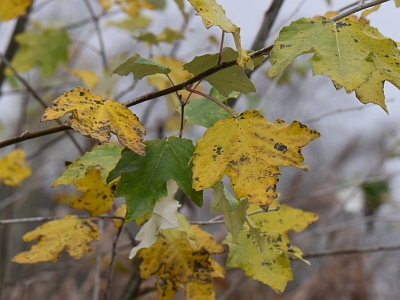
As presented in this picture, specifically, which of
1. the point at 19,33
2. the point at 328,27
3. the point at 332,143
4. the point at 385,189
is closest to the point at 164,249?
the point at 328,27

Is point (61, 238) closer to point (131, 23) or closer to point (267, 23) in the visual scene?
point (267, 23)

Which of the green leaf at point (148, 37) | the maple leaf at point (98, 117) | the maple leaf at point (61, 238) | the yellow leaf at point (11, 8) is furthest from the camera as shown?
the yellow leaf at point (11, 8)

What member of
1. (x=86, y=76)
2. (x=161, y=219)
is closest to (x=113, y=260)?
(x=161, y=219)

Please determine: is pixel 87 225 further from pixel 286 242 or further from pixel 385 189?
pixel 385 189

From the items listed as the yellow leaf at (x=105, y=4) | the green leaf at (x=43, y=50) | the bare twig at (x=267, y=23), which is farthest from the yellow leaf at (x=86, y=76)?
the bare twig at (x=267, y=23)

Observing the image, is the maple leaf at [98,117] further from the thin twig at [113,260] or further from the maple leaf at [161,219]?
the thin twig at [113,260]
